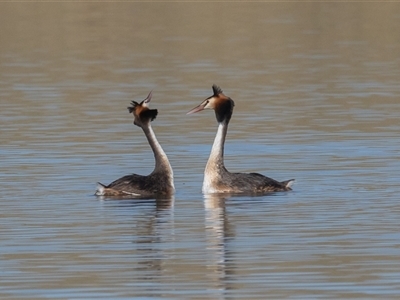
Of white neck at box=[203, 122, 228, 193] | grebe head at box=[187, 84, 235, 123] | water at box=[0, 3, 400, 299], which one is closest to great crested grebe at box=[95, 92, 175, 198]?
water at box=[0, 3, 400, 299]

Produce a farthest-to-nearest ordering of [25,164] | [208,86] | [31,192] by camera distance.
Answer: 1. [208,86]
2. [25,164]
3. [31,192]

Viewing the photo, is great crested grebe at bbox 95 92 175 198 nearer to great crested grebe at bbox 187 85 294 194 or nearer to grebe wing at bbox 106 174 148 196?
grebe wing at bbox 106 174 148 196

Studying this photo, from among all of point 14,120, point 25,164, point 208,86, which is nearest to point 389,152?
point 25,164

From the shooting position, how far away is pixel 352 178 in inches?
760

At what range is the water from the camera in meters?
13.3

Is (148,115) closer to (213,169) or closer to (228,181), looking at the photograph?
(213,169)

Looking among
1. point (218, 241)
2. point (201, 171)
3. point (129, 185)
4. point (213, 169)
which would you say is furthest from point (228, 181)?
point (218, 241)

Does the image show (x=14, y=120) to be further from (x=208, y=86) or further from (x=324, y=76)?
(x=324, y=76)

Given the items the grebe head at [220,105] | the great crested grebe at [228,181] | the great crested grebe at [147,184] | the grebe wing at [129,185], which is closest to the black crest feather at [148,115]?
the great crested grebe at [147,184]

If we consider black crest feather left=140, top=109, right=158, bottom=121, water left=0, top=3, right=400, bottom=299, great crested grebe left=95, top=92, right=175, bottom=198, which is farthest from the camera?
black crest feather left=140, top=109, right=158, bottom=121

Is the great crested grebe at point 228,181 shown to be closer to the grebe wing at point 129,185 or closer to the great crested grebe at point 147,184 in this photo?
the great crested grebe at point 147,184

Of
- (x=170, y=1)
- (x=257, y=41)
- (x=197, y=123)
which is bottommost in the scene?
(x=197, y=123)

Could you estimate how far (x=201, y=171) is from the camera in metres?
20.5

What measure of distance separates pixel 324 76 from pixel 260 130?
10.8 metres
